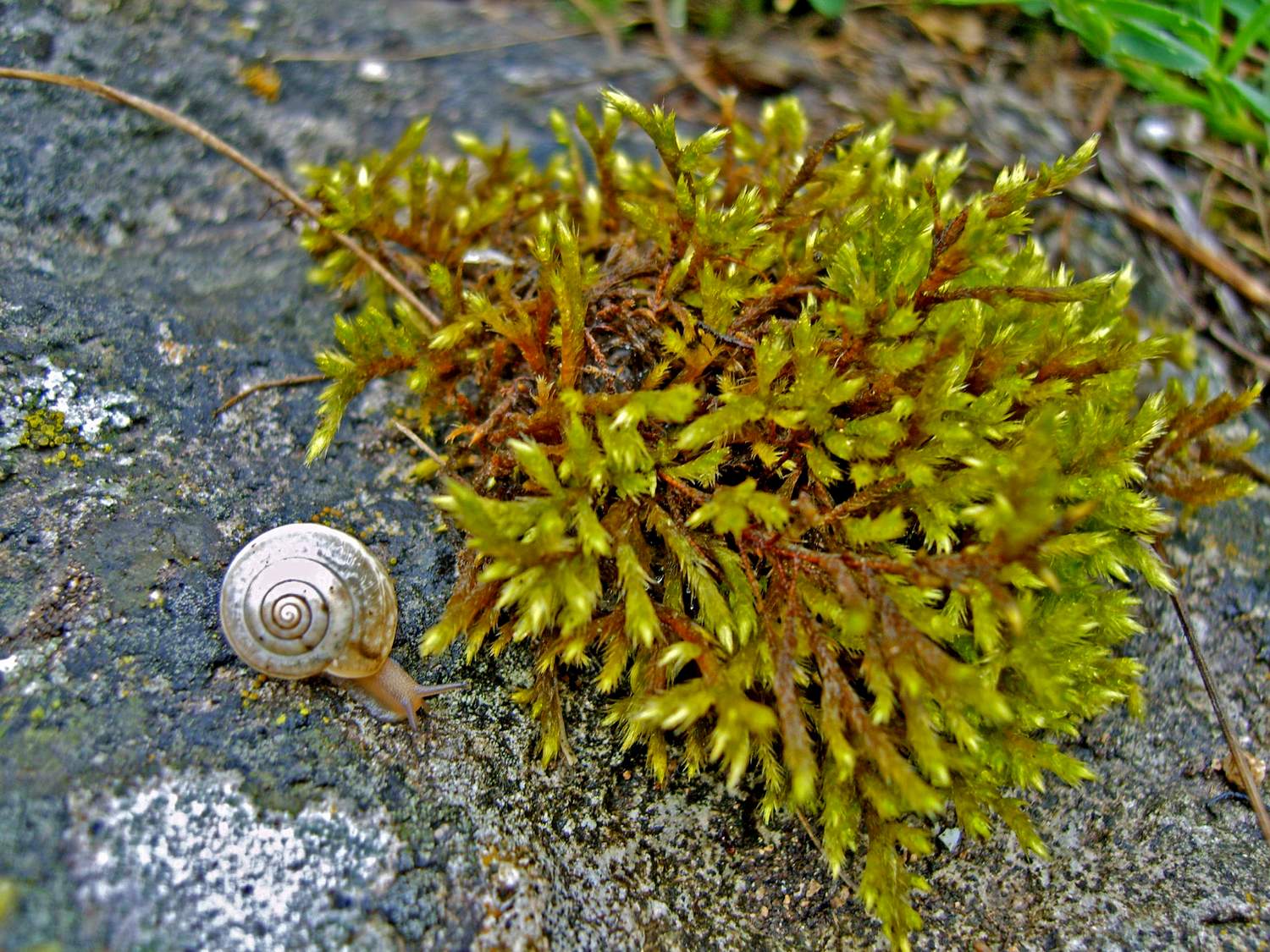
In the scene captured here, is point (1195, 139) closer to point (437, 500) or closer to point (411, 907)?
point (437, 500)

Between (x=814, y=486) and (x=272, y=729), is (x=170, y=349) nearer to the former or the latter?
(x=272, y=729)

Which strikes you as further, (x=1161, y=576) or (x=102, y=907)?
(x=1161, y=576)

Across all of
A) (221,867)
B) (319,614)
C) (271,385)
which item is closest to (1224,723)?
(319,614)

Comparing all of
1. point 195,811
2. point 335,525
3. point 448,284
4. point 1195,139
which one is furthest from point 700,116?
point 195,811

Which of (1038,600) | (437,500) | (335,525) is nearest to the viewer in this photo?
(437,500)

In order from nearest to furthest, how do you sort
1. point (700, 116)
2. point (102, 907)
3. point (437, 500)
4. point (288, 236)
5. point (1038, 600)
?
point (102, 907) → point (437, 500) → point (1038, 600) → point (288, 236) → point (700, 116)

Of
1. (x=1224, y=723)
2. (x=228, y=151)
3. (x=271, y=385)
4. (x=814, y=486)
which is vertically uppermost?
(x=228, y=151)

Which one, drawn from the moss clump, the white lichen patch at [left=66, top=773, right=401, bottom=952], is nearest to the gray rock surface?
the white lichen patch at [left=66, top=773, right=401, bottom=952]
